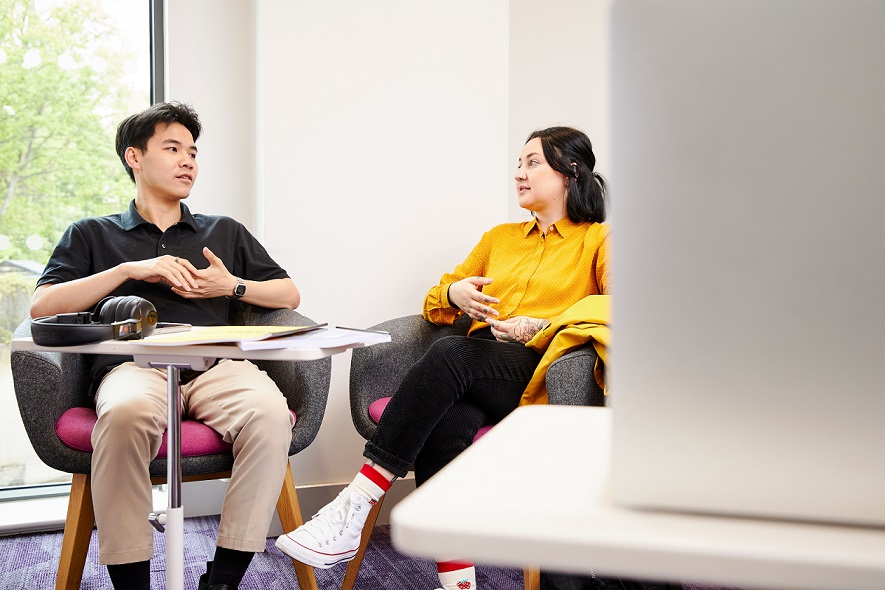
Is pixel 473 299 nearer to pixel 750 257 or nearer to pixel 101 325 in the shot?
pixel 101 325

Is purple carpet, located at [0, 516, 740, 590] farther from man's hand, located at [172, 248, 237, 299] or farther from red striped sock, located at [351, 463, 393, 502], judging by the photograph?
man's hand, located at [172, 248, 237, 299]

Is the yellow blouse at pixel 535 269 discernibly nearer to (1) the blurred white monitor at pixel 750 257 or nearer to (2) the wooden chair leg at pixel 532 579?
(2) the wooden chair leg at pixel 532 579

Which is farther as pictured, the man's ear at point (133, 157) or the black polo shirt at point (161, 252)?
the man's ear at point (133, 157)

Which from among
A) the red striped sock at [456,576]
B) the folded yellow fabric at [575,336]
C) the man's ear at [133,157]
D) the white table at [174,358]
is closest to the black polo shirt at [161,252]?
the man's ear at [133,157]

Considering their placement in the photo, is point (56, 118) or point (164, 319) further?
point (56, 118)

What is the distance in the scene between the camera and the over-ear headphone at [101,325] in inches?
46.5

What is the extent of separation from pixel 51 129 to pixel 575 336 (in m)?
2.09

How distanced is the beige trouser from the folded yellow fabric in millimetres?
608

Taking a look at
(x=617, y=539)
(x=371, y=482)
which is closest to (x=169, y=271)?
(x=371, y=482)

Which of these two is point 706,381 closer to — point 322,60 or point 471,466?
point 471,466

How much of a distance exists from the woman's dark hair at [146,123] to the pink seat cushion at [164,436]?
A: 33.8 inches

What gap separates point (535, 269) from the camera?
7.68ft

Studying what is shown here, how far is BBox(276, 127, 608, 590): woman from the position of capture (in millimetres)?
1691

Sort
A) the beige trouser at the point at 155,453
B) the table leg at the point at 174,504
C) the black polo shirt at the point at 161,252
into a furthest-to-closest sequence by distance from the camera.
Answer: the black polo shirt at the point at 161,252
the beige trouser at the point at 155,453
the table leg at the point at 174,504
